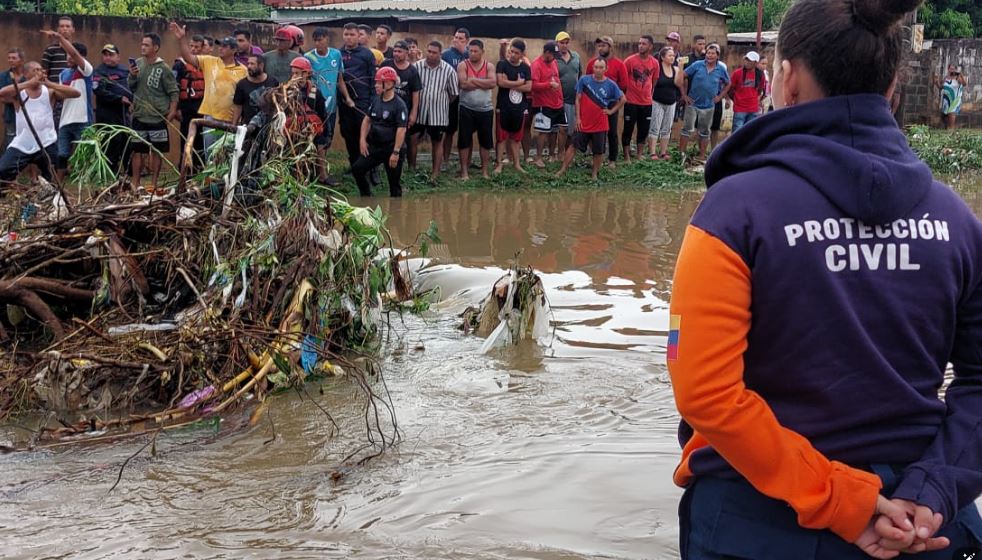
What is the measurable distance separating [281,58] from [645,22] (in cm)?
1059

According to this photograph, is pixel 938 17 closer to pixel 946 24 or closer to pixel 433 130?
pixel 946 24

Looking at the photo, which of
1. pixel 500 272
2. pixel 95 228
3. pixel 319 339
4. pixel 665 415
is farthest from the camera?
pixel 500 272

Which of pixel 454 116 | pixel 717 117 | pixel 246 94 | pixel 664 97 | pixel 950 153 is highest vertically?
pixel 246 94

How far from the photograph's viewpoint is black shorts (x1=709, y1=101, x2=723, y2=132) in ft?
52.8

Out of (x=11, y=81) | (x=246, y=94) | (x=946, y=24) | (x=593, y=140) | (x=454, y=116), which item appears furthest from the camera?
(x=946, y=24)

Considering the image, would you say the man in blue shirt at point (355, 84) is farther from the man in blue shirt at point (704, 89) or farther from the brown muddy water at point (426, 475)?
the brown muddy water at point (426, 475)

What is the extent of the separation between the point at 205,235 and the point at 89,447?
1740 mm

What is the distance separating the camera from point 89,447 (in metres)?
4.66

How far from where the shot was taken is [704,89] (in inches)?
619

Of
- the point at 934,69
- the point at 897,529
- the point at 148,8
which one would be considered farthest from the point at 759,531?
the point at 148,8

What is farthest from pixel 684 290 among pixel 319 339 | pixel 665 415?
pixel 319 339

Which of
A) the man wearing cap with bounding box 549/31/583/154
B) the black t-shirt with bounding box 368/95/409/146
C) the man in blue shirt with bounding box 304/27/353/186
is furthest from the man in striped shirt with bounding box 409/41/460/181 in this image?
the man wearing cap with bounding box 549/31/583/154

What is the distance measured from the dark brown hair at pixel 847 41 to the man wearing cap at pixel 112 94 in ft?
36.1

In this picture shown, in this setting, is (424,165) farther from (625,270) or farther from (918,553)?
(918,553)
